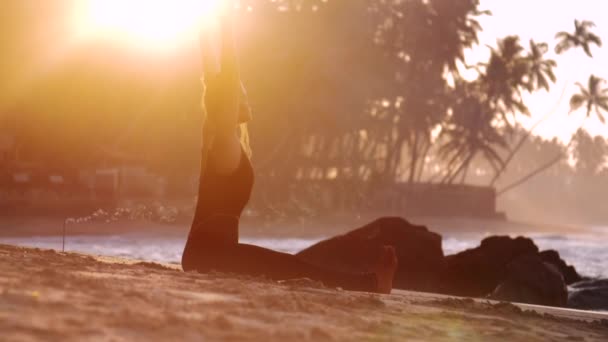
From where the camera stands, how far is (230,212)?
4426 millimetres

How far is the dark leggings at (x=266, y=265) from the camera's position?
14.5 ft

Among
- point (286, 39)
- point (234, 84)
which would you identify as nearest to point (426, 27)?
point (286, 39)

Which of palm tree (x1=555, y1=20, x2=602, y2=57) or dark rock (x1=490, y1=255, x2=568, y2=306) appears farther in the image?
palm tree (x1=555, y1=20, x2=602, y2=57)

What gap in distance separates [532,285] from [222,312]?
1025cm

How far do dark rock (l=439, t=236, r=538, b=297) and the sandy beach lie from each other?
31.0ft

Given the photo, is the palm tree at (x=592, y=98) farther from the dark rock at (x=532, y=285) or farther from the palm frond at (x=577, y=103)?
the dark rock at (x=532, y=285)

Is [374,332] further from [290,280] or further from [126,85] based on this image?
[126,85]

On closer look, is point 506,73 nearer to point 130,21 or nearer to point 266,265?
point 130,21

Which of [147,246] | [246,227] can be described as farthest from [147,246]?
[246,227]

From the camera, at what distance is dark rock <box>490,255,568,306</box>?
12383mm

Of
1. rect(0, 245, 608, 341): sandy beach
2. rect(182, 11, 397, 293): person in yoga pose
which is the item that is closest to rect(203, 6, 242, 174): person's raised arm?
rect(182, 11, 397, 293): person in yoga pose

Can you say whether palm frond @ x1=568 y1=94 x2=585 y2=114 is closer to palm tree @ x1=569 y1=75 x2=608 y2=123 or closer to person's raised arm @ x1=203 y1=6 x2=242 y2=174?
palm tree @ x1=569 y1=75 x2=608 y2=123

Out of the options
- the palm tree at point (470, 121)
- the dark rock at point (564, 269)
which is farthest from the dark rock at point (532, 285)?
the palm tree at point (470, 121)

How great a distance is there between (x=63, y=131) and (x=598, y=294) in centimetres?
2207
